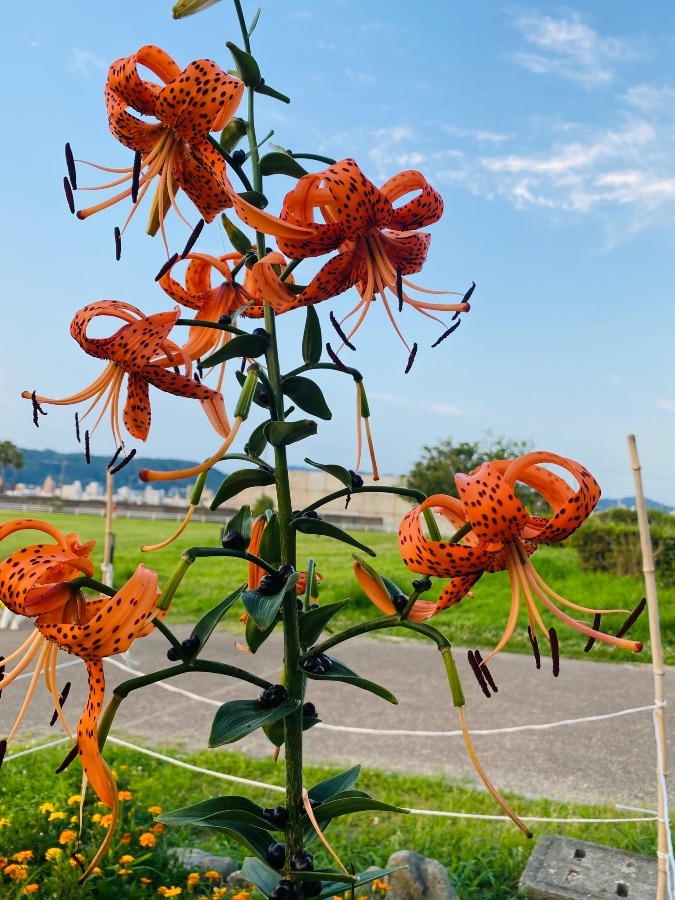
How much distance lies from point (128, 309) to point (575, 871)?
180 centimetres

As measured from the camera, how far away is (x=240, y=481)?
1.01 metres

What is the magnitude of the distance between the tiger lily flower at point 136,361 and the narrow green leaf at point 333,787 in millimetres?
541

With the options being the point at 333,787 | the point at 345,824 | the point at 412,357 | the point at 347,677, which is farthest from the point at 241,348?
the point at 345,824

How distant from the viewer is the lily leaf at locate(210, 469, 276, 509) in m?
1.00

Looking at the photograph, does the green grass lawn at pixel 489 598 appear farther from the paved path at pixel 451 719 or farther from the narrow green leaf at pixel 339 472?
the narrow green leaf at pixel 339 472

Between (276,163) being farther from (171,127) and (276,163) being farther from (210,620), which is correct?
(210,620)

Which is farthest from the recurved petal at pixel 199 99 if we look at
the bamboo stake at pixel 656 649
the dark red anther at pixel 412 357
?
the bamboo stake at pixel 656 649

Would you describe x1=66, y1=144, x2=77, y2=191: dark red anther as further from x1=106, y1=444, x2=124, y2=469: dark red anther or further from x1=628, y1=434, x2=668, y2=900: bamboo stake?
x1=628, y1=434, x2=668, y2=900: bamboo stake

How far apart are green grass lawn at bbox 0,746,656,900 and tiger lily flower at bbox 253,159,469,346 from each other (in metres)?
1.42

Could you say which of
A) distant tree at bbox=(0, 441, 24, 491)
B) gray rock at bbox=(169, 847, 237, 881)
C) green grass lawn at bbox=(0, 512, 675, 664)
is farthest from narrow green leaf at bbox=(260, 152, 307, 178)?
distant tree at bbox=(0, 441, 24, 491)

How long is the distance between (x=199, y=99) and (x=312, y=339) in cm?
31

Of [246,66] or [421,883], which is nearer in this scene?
[246,66]

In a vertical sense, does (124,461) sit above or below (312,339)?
below

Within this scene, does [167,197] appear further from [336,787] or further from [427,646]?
[427,646]
